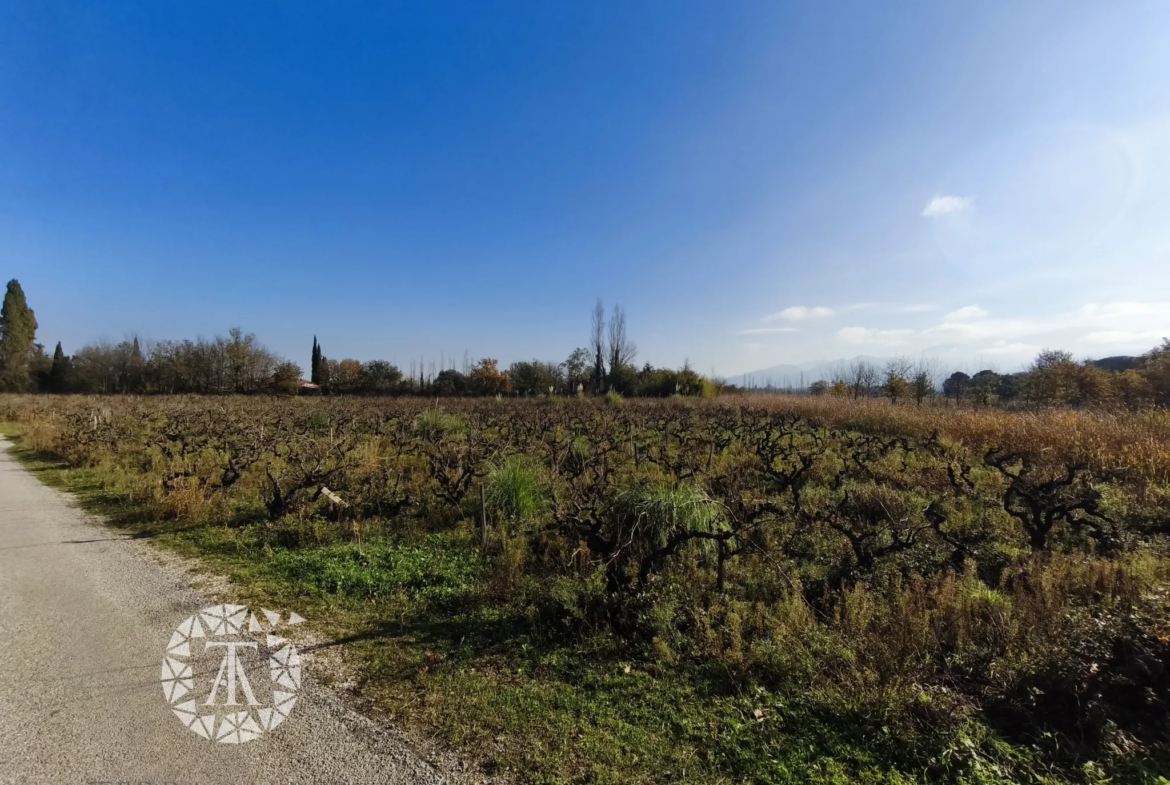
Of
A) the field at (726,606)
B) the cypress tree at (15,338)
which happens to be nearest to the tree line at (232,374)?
the cypress tree at (15,338)

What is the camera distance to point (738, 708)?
2.71 m

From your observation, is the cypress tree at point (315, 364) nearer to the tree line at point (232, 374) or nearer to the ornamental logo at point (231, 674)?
the tree line at point (232, 374)

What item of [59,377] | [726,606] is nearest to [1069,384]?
[726,606]

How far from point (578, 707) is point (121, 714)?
2459 mm

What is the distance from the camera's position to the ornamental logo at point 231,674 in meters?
2.51

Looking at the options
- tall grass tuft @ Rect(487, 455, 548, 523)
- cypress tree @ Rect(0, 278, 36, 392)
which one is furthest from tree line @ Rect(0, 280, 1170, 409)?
tall grass tuft @ Rect(487, 455, 548, 523)

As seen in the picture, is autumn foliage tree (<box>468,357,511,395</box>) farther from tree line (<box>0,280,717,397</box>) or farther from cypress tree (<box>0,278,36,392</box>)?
cypress tree (<box>0,278,36,392</box>)

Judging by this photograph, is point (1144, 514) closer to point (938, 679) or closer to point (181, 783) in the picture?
point (938, 679)

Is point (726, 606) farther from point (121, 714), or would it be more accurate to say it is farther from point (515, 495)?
point (121, 714)

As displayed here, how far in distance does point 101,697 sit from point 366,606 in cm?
160

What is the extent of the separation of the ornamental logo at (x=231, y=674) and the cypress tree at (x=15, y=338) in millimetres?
56547

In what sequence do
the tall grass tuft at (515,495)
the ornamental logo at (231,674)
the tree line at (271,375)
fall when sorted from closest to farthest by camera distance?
the ornamental logo at (231,674)
the tall grass tuft at (515,495)
the tree line at (271,375)

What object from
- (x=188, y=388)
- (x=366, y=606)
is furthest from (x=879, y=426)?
(x=188, y=388)

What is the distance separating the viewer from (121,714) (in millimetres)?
2520
